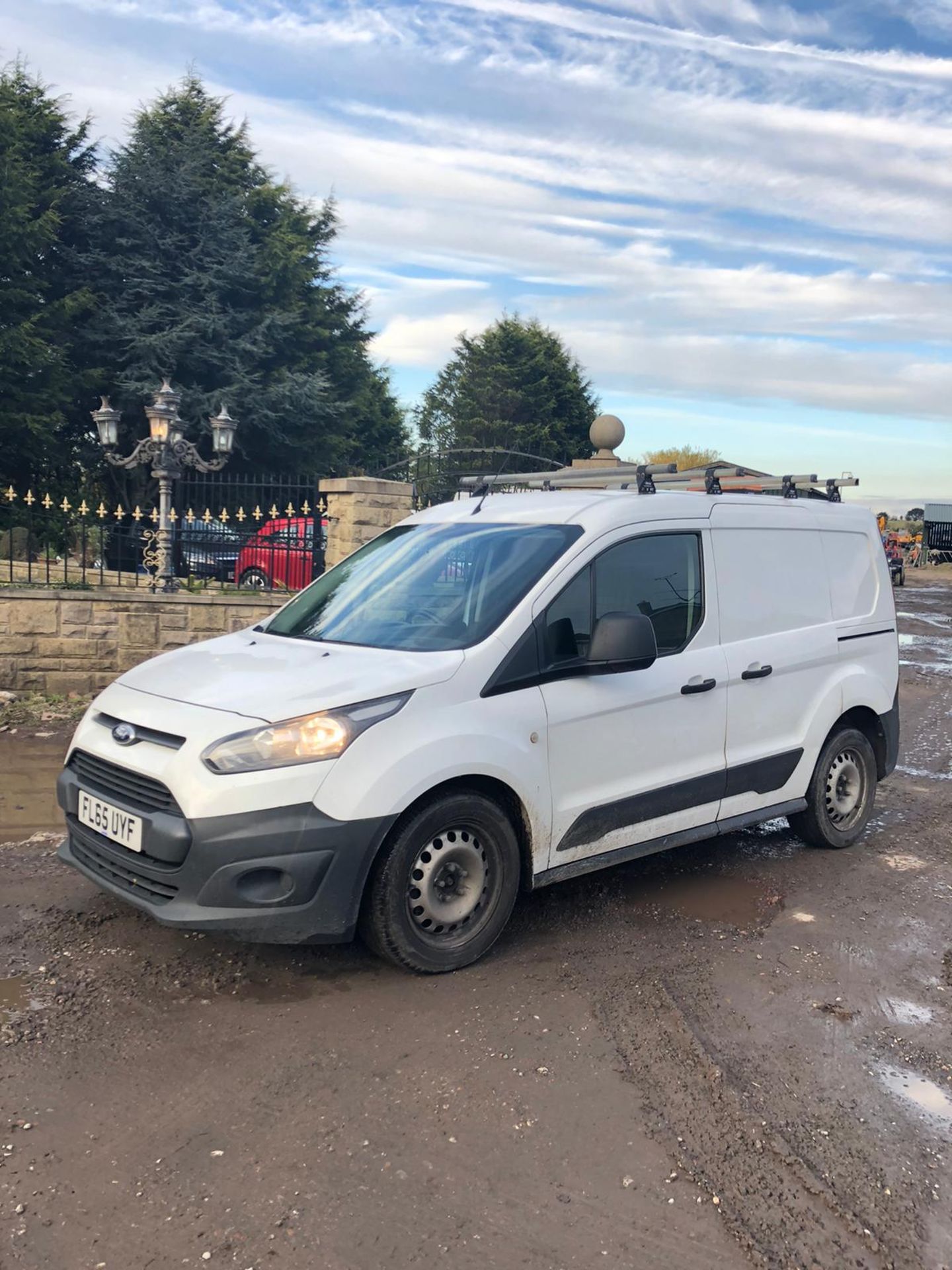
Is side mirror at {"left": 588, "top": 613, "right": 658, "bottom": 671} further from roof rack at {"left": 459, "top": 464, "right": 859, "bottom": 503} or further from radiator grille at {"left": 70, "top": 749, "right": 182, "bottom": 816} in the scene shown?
radiator grille at {"left": 70, "top": 749, "right": 182, "bottom": 816}

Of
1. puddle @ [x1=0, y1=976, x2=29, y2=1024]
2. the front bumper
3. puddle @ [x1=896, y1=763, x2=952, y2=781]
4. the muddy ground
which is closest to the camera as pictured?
the muddy ground

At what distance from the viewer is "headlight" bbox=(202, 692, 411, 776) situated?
3.52 meters

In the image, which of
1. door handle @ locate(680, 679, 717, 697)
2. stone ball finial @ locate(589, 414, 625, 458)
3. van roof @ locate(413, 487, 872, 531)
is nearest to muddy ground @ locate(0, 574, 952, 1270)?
door handle @ locate(680, 679, 717, 697)

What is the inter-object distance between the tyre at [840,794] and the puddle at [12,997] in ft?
13.0

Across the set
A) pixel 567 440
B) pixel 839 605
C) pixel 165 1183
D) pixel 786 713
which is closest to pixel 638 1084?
pixel 165 1183

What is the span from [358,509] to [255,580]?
7.80 feet

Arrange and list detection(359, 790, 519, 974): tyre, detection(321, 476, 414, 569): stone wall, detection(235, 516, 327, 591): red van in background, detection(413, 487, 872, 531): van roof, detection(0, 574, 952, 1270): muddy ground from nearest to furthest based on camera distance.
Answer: detection(0, 574, 952, 1270): muddy ground, detection(359, 790, 519, 974): tyre, detection(413, 487, 872, 531): van roof, detection(321, 476, 414, 569): stone wall, detection(235, 516, 327, 591): red van in background

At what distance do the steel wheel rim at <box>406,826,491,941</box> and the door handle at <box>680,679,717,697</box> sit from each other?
4.21ft

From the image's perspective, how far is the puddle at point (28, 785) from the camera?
578cm

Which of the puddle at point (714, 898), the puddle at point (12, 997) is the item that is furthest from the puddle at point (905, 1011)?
the puddle at point (12, 997)

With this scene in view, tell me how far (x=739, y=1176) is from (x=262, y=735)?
2.02m

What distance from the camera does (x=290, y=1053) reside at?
3.35 m

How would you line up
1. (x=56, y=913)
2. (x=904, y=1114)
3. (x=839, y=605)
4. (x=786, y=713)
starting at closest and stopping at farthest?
(x=904, y=1114) → (x=56, y=913) → (x=786, y=713) → (x=839, y=605)

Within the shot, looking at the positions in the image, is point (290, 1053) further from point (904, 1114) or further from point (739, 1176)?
point (904, 1114)
